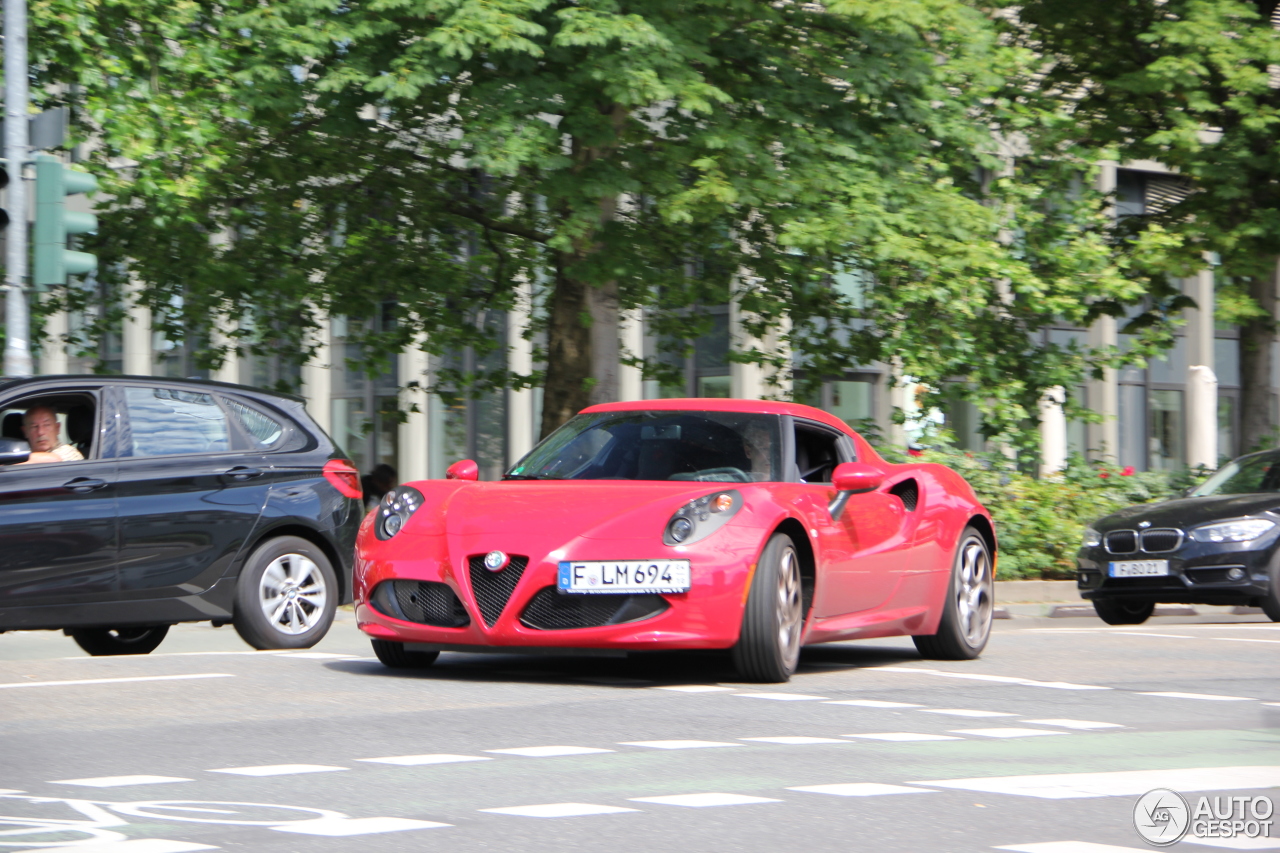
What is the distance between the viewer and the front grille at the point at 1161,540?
14711 mm

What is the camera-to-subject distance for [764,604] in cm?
871

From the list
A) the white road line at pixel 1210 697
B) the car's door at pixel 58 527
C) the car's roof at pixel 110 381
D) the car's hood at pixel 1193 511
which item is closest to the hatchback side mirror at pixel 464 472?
the car's roof at pixel 110 381

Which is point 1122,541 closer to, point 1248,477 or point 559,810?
point 1248,477

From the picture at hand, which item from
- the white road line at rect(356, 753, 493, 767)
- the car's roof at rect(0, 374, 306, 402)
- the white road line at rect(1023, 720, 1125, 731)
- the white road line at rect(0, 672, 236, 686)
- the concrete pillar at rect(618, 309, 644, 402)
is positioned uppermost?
the concrete pillar at rect(618, 309, 644, 402)

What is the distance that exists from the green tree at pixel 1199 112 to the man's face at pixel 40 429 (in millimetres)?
12587

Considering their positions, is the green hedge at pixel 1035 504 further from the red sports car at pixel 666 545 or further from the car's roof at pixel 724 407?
the car's roof at pixel 724 407

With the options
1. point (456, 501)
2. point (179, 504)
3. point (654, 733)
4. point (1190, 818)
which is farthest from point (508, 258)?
point (1190, 818)

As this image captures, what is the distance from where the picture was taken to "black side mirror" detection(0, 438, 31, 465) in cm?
970

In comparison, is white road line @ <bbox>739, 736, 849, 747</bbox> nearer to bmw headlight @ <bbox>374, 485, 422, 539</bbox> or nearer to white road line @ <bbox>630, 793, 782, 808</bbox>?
white road line @ <bbox>630, 793, 782, 808</bbox>

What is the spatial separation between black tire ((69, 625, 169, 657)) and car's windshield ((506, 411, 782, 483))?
3058 mm

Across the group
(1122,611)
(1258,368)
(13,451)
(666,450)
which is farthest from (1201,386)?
(13,451)

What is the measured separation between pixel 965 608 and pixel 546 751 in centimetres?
478

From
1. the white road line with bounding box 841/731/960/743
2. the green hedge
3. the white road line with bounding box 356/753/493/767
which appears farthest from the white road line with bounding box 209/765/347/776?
the green hedge

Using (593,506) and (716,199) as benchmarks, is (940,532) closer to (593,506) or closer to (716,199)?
(593,506)
